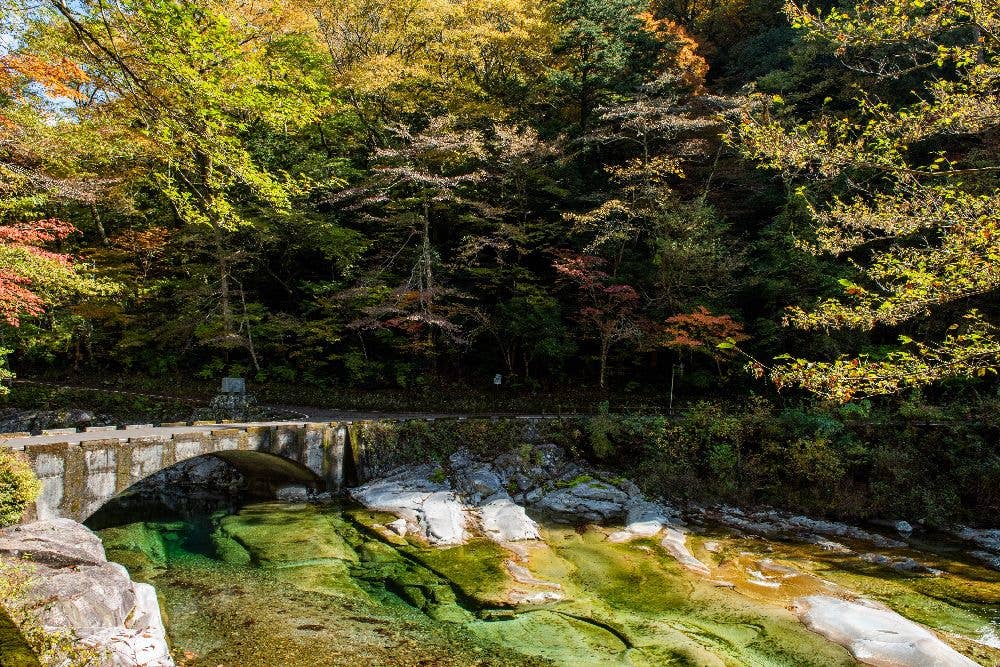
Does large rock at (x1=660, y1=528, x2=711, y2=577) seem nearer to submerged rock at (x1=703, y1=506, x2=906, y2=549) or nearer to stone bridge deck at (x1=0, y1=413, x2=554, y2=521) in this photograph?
submerged rock at (x1=703, y1=506, x2=906, y2=549)

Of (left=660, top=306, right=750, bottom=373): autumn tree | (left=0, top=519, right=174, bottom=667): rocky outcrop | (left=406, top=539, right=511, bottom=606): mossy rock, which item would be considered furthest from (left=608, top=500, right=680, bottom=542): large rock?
(left=0, top=519, right=174, bottom=667): rocky outcrop

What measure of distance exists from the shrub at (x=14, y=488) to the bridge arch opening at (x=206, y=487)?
4.14 m

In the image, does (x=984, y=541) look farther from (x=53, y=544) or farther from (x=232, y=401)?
(x=232, y=401)

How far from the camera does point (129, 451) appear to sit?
1048 centimetres

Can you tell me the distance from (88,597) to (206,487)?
10.4m

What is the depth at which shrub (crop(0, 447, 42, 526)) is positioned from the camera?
26.9 feet

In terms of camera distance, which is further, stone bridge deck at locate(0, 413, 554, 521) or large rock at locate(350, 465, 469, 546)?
large rock at locate(350, 465, 469, 546)

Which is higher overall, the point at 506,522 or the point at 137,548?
the point at 506,522

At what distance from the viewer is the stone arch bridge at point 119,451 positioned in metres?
9.33

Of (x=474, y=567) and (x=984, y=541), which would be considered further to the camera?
(x=984, y=541)

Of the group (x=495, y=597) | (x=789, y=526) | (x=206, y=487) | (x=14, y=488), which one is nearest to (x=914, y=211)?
(x=495, y=597)

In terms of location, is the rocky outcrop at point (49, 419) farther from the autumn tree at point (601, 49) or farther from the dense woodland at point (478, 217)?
the autumn tree at point (601, 49)

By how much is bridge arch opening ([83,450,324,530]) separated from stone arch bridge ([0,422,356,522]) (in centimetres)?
36

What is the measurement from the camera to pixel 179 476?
16719 millimetres
